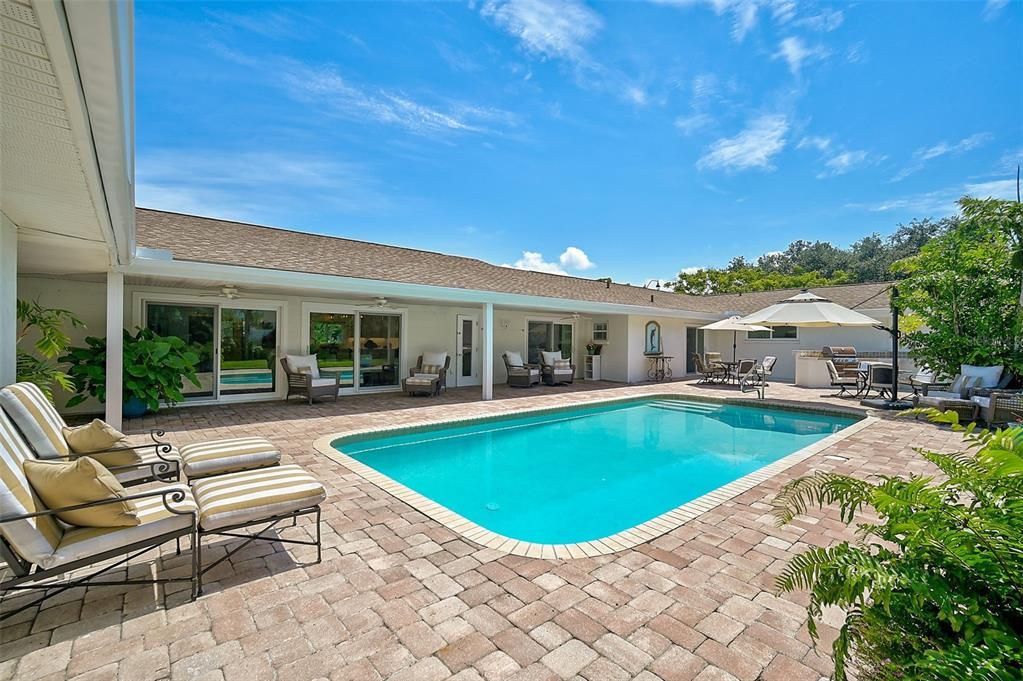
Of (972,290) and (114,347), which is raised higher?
(972,290)

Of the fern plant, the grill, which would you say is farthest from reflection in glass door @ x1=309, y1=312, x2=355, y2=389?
the grill

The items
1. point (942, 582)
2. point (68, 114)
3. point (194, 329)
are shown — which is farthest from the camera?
point (194, 329)

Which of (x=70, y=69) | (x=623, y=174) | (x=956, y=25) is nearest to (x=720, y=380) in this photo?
(x=623, y=174)

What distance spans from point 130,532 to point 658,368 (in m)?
16.6

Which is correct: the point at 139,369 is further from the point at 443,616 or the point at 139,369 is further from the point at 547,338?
the point at 547,338

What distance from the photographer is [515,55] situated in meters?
9.15

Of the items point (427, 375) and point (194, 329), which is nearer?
point (194, 329)

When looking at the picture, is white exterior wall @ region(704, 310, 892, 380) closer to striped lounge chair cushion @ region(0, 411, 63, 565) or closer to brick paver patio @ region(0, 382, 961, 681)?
brick paver patio @ region(0, 382, 961, 681)

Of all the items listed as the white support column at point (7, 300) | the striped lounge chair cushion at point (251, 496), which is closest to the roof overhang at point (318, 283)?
the white support column at point (7, 300)

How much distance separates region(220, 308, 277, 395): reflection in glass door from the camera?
10.3 meters

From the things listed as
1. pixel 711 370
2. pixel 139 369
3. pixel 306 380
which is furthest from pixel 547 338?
pixel 139 369

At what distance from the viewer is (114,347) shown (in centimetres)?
713

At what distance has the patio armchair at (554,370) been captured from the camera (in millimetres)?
14438

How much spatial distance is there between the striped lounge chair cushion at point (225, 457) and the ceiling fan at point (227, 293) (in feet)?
21.1
